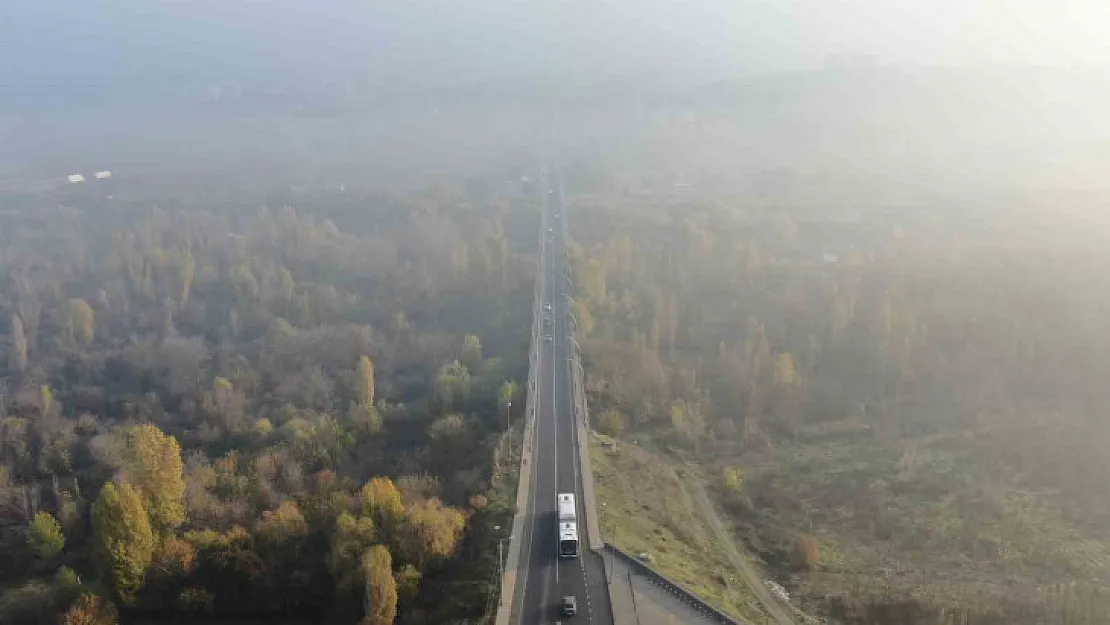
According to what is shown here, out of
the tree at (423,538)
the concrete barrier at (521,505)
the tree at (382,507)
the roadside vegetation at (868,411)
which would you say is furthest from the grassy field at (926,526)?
the tree at (382,507)

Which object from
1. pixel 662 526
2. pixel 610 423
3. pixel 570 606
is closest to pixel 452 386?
pixel 610 423

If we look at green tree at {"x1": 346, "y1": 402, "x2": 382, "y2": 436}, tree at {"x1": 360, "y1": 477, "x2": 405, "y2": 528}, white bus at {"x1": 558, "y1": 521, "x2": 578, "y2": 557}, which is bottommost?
green tree at {"x1": 346, "y1": 402, "x2": 382, "y2": 436}

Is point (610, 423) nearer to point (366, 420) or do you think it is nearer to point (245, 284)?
point (366, 420)

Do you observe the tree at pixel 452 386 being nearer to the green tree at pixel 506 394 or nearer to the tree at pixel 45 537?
the green tree at pixel 506 394

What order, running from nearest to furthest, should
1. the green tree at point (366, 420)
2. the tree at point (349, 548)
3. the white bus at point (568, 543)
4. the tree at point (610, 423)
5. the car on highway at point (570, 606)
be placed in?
1. the car on highway at point (570, 606)
2. the tree at point (349, 548)
3. the white bus at point (568, 543)
4. the tree at point (610, 423)
5. the green tree at point (366, 420)

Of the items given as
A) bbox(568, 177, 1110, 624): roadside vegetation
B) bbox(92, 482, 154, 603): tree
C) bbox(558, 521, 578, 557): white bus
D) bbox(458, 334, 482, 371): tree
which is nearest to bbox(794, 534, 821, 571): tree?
bbox(568, 177, 1110, 624): roadside vegetation

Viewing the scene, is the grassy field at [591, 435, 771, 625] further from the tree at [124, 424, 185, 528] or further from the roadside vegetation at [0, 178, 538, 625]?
the tree at [124, 424, 185, 528]

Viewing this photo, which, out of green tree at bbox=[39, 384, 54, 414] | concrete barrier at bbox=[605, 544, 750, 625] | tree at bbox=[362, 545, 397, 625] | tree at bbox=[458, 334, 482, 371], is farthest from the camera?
tree at bbox=[458, 334, 482, 371]
